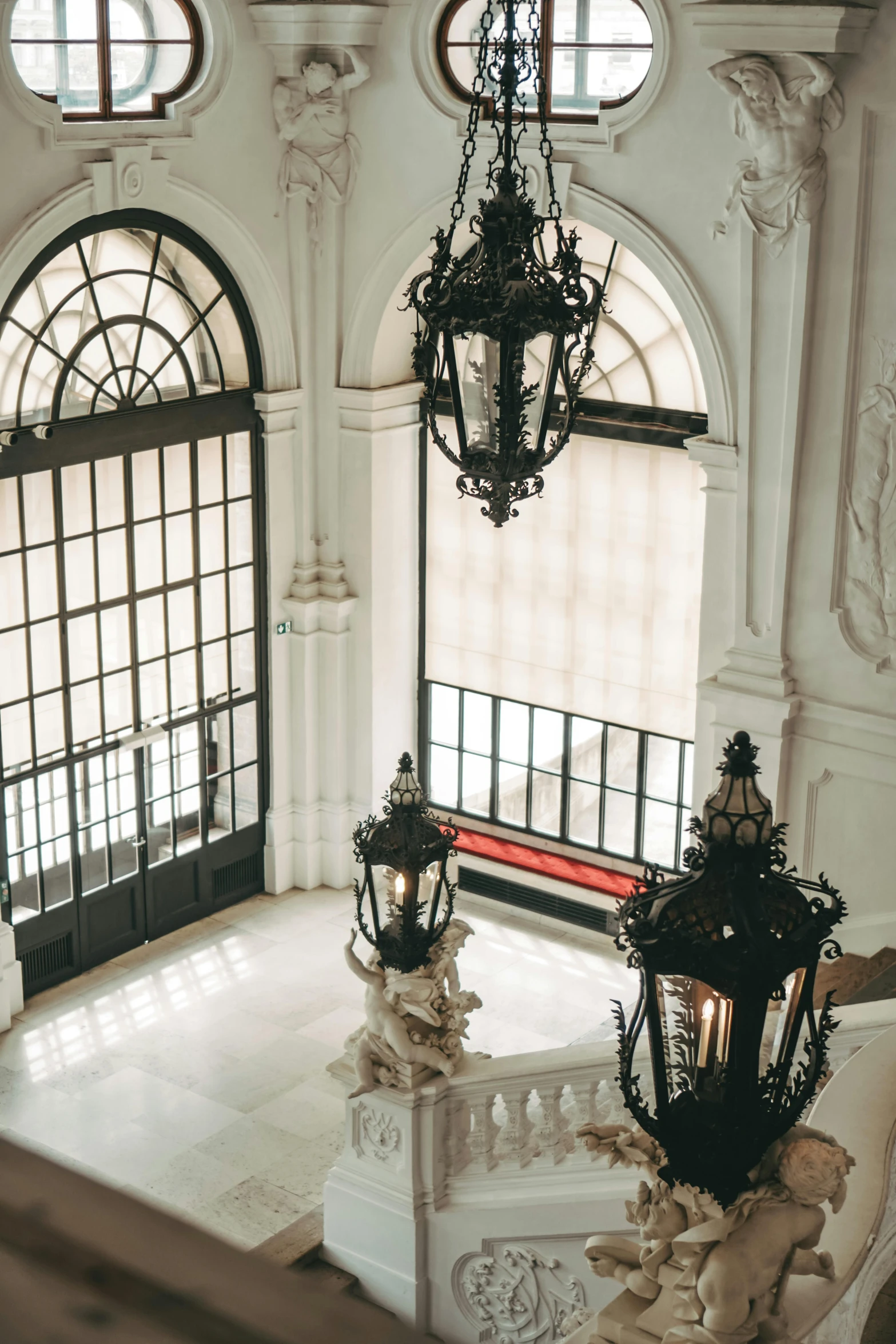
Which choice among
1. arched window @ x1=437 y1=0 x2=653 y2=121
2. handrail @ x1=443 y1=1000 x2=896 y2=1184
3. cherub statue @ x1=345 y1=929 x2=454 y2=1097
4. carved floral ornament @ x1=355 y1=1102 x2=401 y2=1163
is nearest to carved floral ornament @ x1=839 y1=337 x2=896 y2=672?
arched window @ x1=437 y1=0 x2=653 y2=121

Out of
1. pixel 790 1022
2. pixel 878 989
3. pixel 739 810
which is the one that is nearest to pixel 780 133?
pixel 878 989

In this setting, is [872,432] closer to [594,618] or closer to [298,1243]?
[594,618]

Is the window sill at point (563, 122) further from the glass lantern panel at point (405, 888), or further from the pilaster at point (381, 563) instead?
the glass lantern panel at point (405, 888)

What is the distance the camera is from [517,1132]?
20.7ft

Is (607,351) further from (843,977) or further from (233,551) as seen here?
(843,977)

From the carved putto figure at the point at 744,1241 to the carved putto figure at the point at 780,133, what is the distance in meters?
5.91

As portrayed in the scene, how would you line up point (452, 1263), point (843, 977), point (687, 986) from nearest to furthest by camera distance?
point (687, 986) → point (452, 1263) → point (843, 977)

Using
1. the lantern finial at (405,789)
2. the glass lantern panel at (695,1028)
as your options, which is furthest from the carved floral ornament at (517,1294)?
the glass lantern panel at (695,1028)

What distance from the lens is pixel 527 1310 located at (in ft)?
21.0

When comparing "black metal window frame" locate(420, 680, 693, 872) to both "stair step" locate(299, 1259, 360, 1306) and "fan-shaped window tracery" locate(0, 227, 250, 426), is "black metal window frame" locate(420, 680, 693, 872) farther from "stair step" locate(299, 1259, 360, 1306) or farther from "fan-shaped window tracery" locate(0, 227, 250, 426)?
"stair step" locate(299, 1259, 360, 1306)

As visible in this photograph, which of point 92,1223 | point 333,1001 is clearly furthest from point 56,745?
point 92,1223

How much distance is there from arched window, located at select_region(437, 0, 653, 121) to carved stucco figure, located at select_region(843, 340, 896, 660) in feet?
7.90

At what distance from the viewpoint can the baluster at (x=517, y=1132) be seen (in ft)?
20.6

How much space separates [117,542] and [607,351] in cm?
361
